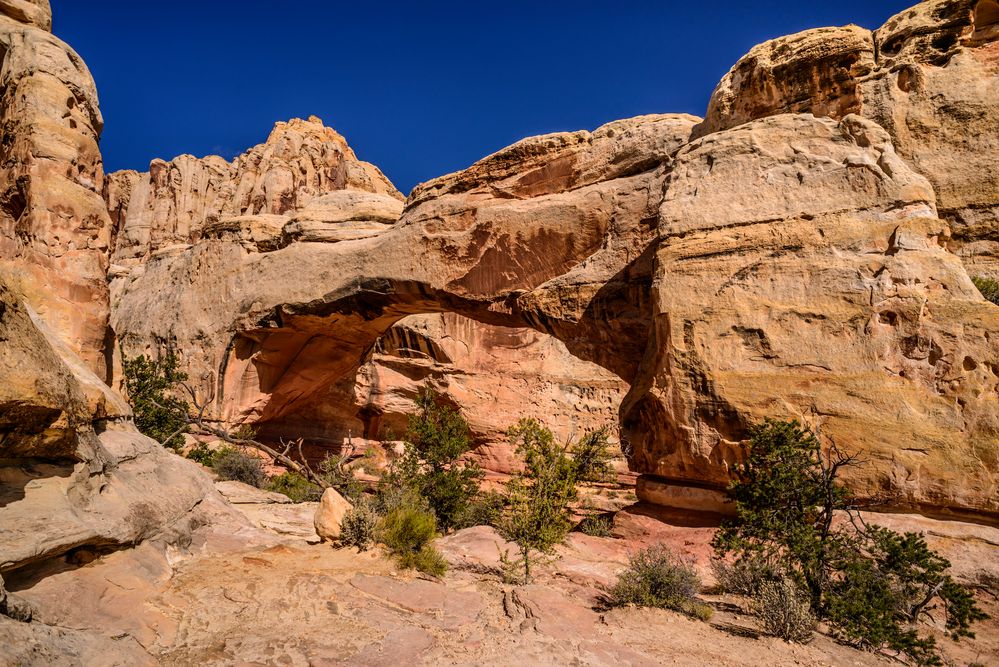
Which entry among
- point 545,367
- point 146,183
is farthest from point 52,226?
point 146,183

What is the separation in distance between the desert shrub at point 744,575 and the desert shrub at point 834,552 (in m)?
0.13

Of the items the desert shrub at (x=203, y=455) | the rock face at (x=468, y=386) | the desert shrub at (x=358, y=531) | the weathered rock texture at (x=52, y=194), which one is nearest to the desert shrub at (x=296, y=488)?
the desert shrub at (x=203, y=455)

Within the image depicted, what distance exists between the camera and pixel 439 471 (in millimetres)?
11242

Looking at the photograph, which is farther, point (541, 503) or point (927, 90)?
point (927, 90)

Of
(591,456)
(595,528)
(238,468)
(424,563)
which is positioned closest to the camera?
(424,563)

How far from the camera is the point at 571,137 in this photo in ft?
38.9

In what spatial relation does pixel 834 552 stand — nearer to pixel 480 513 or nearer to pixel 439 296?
pixel 480 513

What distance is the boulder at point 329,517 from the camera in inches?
274

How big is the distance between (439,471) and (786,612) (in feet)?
22.8

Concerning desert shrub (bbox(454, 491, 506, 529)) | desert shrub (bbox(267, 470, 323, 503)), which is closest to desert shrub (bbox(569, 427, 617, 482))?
desert shrub (bbox(454, 491, 506, 529))

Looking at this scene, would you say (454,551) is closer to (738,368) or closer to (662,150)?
(738,368)

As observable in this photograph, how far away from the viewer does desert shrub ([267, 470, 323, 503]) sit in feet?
40.2

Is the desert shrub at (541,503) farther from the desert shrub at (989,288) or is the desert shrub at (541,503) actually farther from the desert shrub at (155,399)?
the desert shrub at (155,399)

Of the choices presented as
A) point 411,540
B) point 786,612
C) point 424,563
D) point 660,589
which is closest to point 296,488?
point 411,540
